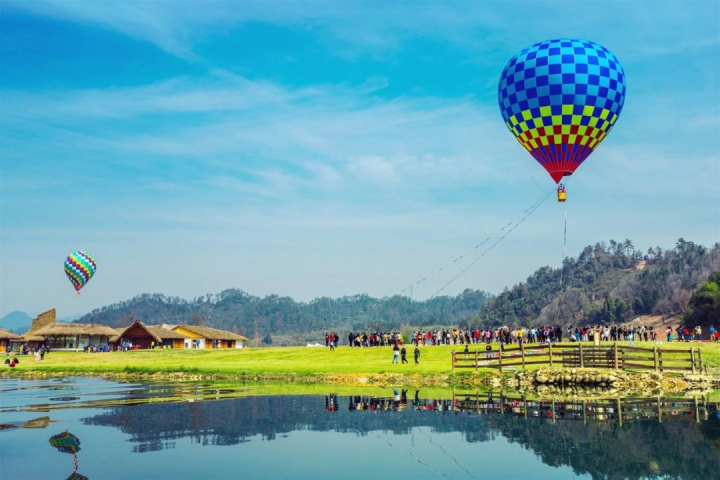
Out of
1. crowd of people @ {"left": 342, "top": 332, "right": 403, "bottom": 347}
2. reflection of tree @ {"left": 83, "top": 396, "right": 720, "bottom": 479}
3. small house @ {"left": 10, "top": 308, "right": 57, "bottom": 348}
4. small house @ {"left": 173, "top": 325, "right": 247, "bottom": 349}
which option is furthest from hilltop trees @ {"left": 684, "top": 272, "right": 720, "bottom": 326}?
small house @ {"left": 10, "top": 308, "right": 57, "bottom": 348}

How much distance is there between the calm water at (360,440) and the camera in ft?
56.9

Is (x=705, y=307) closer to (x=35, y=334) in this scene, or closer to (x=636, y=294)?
(x=636, y=294)

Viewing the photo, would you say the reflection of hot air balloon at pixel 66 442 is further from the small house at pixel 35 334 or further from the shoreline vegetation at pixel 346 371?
the small house at pixel 35 334

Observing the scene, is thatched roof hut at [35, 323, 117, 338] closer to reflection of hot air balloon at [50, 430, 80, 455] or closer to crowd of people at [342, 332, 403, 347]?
crowd of people at [342, 332, 403, 347]

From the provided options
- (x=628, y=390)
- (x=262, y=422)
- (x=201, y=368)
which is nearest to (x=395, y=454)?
(x=262, y=422)

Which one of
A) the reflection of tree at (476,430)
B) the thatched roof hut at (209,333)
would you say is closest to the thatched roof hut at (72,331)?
the thatched roof hut at (209,333)

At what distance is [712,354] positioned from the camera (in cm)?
4459

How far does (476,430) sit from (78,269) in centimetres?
8902

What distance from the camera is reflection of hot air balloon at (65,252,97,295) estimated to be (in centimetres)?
9800

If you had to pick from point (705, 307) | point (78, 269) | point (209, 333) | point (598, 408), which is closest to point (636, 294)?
point (705, 307)

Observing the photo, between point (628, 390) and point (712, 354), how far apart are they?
52.1 feet

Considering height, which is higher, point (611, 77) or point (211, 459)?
point (611, 77)

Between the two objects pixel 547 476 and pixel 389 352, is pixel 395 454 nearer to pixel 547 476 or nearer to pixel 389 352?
pixel 547 476

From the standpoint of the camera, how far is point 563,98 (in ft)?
130
